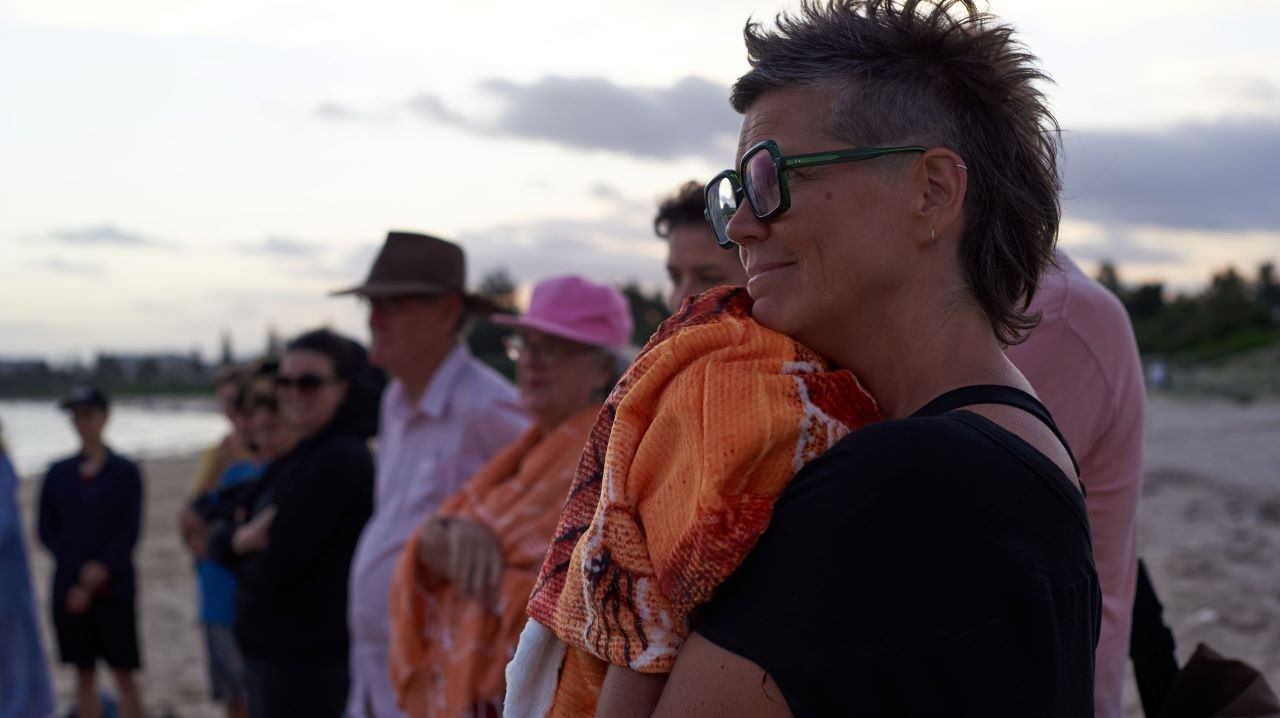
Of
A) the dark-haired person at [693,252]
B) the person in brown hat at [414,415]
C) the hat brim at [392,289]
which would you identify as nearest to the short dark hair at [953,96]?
the dark-haired person at [693,252]

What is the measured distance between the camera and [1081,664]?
122 centimetres

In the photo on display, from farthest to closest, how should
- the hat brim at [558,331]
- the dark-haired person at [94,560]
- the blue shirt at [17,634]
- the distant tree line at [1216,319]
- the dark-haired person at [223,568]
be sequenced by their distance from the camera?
the distant tree line at [1216,319]
the dark-haired person at [94,560]
the blue shirt at [17,634]
the dark-haired person at [223,568]
the hat brim at [558,331]

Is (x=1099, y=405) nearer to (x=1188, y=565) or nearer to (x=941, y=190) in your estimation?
(x=941, y=190)

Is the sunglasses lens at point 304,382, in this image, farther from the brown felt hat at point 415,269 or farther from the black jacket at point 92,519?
the black jacket at point 92,519

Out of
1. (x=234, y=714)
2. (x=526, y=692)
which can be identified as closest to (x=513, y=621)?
(x=526, y=692)

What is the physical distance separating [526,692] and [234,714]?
5.07m

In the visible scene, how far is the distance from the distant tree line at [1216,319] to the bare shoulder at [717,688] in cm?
5449

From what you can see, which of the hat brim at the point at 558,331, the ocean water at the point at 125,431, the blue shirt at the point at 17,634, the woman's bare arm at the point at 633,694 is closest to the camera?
the woman's bare arm at the point at 633,694

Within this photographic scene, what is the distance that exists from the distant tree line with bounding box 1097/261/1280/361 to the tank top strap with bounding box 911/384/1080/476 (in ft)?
178

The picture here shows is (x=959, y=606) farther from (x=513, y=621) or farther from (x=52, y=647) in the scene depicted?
(x=52, y=647)

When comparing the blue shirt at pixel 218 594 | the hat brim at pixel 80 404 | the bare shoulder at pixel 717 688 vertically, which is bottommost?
the blue shirt at pixel 218 594

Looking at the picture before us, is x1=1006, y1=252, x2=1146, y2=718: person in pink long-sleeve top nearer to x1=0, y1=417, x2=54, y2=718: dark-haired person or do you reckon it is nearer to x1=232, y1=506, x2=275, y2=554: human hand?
x1=232, y1=506, x2=275, y2=554: human hand

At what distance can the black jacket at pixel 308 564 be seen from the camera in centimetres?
427

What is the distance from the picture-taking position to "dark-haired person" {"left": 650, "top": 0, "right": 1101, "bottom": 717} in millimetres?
1100
